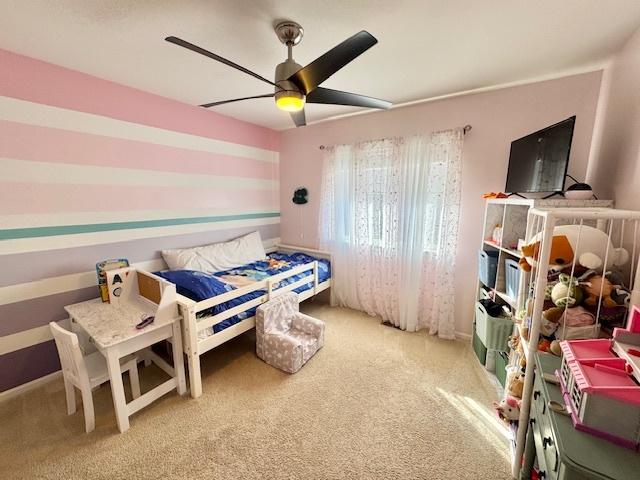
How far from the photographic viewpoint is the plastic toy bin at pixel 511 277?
1772mm

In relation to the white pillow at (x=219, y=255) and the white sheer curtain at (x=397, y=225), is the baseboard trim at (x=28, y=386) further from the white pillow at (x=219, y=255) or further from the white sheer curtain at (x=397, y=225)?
the white sheer curtain at (x=397, y=225)

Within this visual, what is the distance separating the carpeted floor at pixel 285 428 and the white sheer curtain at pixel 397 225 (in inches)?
29.2

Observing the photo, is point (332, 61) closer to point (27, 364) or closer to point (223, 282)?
point (223, 282)

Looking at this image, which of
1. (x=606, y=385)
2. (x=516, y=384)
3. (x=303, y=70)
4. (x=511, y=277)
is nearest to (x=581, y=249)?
(x=511, y=277)

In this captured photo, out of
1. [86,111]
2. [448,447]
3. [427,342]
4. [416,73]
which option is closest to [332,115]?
[416,73]

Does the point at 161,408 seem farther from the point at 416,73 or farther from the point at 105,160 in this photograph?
the point at 416,73

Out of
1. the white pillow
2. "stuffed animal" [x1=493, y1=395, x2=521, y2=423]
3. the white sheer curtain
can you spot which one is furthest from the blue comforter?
"stuffed animal" [x1=493, y1=395, x2=521, y2=423]

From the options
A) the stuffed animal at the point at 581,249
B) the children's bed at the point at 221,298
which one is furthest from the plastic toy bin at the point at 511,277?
the children's bed at the point at 221,298

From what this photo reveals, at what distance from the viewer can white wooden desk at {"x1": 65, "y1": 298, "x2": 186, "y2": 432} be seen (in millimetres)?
1590

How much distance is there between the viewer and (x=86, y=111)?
2.13 m

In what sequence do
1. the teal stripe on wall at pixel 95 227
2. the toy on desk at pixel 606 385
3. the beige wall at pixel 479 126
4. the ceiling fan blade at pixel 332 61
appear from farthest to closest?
the beige wall at pixel 479 126 → the teal stripe on wall at pixel 95 227 → the ceiling fan blade at pixel 332 61 → the toy on desk at pixel 606 385

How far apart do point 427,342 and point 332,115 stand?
2782 millimetres

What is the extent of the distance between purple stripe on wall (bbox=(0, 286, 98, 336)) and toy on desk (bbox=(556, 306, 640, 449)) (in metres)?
3.17

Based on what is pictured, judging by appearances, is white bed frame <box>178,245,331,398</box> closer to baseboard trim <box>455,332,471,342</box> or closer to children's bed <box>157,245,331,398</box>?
children's bed <box>157,245,331,398</box>
